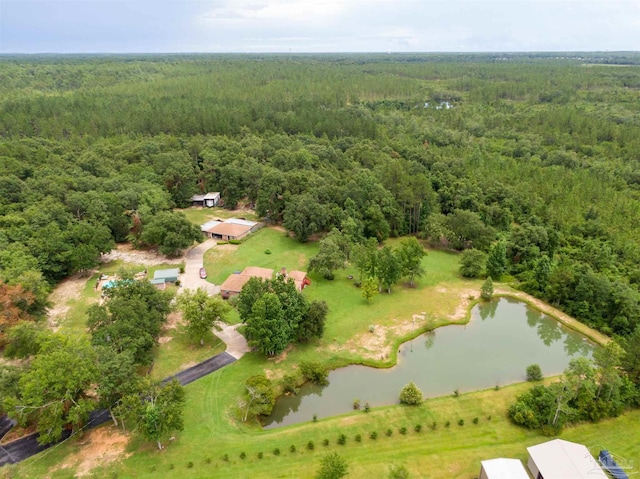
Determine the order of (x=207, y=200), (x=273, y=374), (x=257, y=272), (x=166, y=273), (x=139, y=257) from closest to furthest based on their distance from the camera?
(x=273, y=374) → (x=257, y=272) → (x=166, y=273) → (x=139, y=257) → (x=207, y=200)

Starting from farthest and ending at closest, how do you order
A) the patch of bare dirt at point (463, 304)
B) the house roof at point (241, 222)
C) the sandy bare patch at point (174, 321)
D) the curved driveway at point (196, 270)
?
the house roof at point (241, 222), the curved driveway at point (196, 270), the patch of bare dirt at point (463, 304), the sandy bare patch at point (174, 321)

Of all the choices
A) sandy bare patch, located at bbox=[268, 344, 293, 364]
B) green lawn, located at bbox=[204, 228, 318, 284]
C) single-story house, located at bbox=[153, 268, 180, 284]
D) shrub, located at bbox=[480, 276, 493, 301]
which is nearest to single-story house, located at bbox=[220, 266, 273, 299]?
green lawn, located at bbox=[204, 228, 318, 284]

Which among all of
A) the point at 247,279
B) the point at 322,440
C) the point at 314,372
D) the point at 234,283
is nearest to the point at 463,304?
the point at 314,372

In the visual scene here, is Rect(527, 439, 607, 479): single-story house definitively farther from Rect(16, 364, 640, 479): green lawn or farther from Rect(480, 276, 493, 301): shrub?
Rect(480, 276, 493, 301): shrub

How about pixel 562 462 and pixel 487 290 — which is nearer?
pixel 562 462

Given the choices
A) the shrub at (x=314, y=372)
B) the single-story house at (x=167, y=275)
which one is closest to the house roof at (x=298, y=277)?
the shrub at (x=314, y=372)

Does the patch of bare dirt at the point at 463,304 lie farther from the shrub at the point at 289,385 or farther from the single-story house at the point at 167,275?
the single-story house at the point at 167,275

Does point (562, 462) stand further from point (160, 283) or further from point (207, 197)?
point (207, 197)
